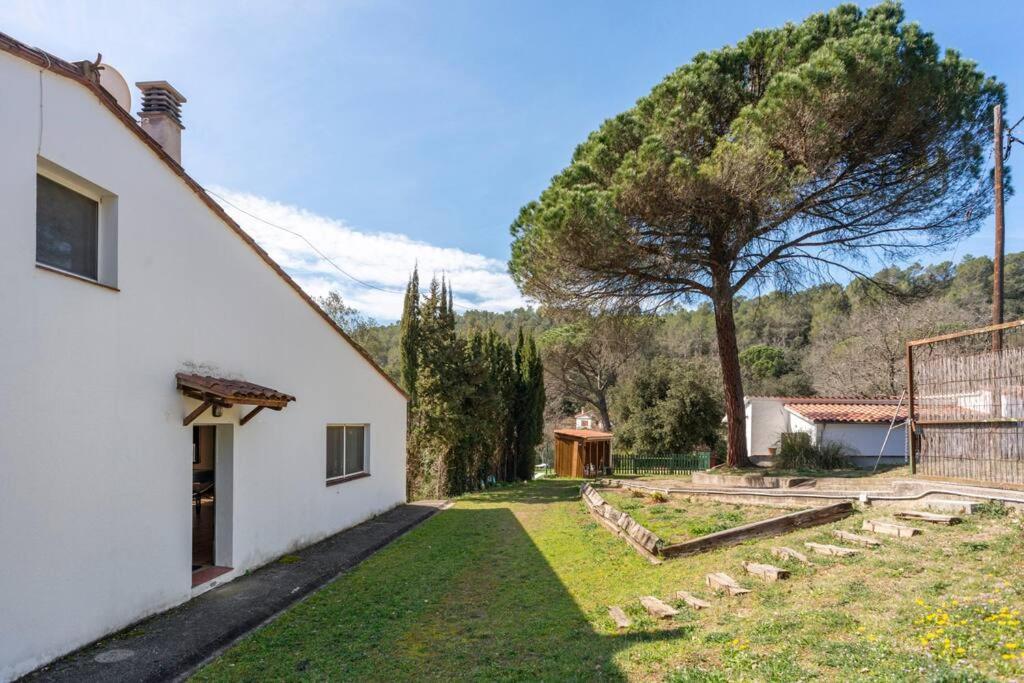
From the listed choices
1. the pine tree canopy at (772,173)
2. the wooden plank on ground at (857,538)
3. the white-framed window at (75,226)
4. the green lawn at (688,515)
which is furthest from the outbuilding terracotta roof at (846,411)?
the white-framed window at (75,226)

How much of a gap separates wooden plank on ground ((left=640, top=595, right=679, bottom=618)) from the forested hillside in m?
12.2

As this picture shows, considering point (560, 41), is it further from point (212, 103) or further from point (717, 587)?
point (717, 587)

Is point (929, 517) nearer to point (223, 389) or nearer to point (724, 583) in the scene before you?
point (724, 583)

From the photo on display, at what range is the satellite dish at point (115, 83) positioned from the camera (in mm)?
6224

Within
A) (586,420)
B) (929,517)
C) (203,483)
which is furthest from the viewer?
(586,420)

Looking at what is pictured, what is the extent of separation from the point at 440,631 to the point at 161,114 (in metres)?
6.98

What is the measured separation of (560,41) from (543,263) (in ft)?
18.1

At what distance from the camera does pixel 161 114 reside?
23.2 feet

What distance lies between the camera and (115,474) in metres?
4.73

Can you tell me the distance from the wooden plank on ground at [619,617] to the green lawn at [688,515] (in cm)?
253

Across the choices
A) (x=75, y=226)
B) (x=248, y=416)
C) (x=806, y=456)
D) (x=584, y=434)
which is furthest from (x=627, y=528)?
(x=584, y=434)

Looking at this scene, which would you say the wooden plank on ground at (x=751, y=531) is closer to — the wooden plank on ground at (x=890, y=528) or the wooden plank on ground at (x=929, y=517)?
the wooden plank on ground at (x=890, y=528)

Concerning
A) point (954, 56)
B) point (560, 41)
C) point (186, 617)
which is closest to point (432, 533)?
point (186, 617)

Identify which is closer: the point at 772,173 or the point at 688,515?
the point at 688,515
